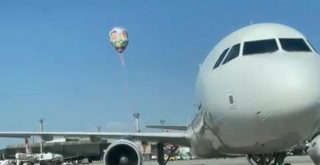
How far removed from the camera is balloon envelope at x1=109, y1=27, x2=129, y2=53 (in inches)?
2045

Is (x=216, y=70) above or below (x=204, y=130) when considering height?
above

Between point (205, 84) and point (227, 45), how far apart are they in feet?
3.39

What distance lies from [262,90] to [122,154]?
5.65m

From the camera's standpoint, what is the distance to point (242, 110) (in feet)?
32.6

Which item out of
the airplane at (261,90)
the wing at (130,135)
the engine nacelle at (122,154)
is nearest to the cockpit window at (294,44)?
the airplane at (261,90)

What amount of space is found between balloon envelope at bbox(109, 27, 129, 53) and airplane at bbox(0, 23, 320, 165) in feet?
129

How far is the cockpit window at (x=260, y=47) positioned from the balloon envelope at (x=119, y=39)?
134 ft

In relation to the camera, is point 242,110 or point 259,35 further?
point 259,35

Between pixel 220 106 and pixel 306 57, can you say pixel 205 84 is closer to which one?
pixel 220 106

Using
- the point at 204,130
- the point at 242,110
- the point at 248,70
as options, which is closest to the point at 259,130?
the point at 242,110

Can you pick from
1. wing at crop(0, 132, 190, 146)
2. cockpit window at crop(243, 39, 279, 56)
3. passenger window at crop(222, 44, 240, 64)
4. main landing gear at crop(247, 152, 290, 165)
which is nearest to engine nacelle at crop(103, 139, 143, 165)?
main landing gear at crop(247, 152, 290, 165)

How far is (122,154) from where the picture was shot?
14328 mm

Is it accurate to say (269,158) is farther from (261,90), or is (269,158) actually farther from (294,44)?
(261,90)

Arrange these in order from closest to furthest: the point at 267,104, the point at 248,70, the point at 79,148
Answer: the point at 267,104 → the point at 248,70 → the point at 79,148
